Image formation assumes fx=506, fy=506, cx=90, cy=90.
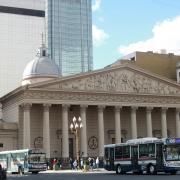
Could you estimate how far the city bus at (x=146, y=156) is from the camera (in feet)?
139

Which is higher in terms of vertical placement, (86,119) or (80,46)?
(80,46)

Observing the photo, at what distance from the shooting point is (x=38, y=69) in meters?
82.4

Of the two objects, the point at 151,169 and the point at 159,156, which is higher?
the point at 159,156

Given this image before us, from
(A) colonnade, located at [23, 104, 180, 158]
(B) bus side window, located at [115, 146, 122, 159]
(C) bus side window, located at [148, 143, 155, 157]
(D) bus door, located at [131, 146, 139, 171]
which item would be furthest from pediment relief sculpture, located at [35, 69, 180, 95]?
(C) bus side window, located at [148, 143, 155, 157]

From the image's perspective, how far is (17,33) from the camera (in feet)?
540

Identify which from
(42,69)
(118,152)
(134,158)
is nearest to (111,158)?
(118,152)

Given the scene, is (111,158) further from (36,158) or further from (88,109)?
(88,109)

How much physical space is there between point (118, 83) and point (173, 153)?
1345 inches

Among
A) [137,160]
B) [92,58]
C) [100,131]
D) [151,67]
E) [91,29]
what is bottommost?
[137,160]

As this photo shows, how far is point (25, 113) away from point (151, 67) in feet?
145

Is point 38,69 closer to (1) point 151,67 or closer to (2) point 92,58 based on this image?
(1) point 151,67

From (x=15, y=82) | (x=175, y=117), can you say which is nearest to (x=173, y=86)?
(x=175, y=117)

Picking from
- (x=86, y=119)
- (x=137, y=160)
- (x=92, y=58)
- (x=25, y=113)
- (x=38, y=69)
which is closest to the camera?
(x=137, y=160)

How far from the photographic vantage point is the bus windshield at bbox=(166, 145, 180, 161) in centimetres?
4209
